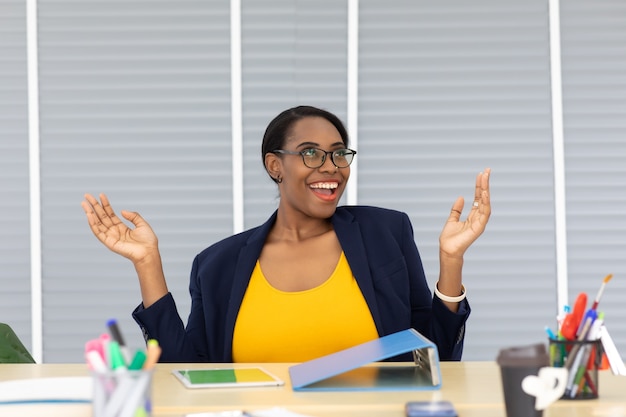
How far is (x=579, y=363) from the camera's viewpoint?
143 cm

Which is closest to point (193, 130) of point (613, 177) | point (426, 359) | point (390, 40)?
point (390, 40)

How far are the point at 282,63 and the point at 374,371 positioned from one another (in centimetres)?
210

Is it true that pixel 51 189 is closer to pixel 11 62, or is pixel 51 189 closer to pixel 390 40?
pixel 11 62

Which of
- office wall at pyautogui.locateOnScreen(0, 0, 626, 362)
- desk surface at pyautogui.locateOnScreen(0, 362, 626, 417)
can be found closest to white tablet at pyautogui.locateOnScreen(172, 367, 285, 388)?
desk surface at pyautogui.locateOnScreen(0, 362, 626, 417)

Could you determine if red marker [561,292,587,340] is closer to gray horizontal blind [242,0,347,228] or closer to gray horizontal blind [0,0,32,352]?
gray horizontal blind [242,0,347,228]

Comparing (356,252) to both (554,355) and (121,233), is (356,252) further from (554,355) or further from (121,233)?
(554,355)

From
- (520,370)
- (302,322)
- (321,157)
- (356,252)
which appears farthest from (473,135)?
(520,370)

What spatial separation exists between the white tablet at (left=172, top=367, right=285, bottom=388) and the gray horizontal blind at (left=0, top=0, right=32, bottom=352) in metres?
2.05

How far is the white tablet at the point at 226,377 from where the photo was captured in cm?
161

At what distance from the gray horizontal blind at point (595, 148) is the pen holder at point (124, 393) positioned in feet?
9.08

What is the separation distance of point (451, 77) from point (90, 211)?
1.91 metres

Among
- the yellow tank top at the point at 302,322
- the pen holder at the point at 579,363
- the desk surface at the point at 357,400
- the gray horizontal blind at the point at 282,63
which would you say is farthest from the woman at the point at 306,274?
the gray horizontal blind at the point at 282,63

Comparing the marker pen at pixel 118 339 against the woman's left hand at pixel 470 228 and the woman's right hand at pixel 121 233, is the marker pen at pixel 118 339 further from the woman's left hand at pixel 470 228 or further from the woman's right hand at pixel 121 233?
the woman's left hand at pixel 470 228

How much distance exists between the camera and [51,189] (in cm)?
361
